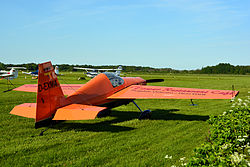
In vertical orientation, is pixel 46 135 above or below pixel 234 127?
below

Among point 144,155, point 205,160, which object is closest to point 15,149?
point 144,155

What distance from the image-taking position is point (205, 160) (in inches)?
109

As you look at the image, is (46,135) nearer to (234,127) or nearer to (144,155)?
(144,155)

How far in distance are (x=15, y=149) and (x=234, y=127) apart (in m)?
5.34

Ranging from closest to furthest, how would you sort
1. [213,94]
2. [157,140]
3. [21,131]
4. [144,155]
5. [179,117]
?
[144,155] < [157,140] < [21,131] < [213,94] < [179,117]

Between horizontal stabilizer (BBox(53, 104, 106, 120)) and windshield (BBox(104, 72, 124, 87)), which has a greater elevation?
windshield (BBox(104, 72, 124, 87))

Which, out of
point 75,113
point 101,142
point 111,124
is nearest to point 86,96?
point 111,124

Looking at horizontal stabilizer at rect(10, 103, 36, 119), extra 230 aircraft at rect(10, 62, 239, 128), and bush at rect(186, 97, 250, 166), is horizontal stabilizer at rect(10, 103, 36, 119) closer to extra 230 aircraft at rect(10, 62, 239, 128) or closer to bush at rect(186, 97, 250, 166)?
extra 230 aircraft at rect(10, 62, 239, 128)

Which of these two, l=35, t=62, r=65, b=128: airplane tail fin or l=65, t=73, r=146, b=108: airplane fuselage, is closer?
l=35, t=62, r=65, b=128: airplane tail fin

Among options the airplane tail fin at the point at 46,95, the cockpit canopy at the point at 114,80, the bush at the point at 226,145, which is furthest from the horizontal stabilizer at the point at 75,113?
the cockpit canopy at the point at 114,80

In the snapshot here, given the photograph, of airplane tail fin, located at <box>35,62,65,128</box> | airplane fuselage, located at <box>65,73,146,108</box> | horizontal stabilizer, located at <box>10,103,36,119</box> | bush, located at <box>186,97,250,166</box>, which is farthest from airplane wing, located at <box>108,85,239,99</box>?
horizontal stabilizer, located at <box>10,103,36,119</box>

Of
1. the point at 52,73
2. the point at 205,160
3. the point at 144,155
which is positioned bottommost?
the point at 144,155

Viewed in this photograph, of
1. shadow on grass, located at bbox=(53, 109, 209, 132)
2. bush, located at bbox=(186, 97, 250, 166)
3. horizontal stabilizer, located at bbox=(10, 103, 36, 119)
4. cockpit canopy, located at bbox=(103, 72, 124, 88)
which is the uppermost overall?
cockpit canopy, located at bbox=(103, 72, 124, 88)

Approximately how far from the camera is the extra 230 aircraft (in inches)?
251
